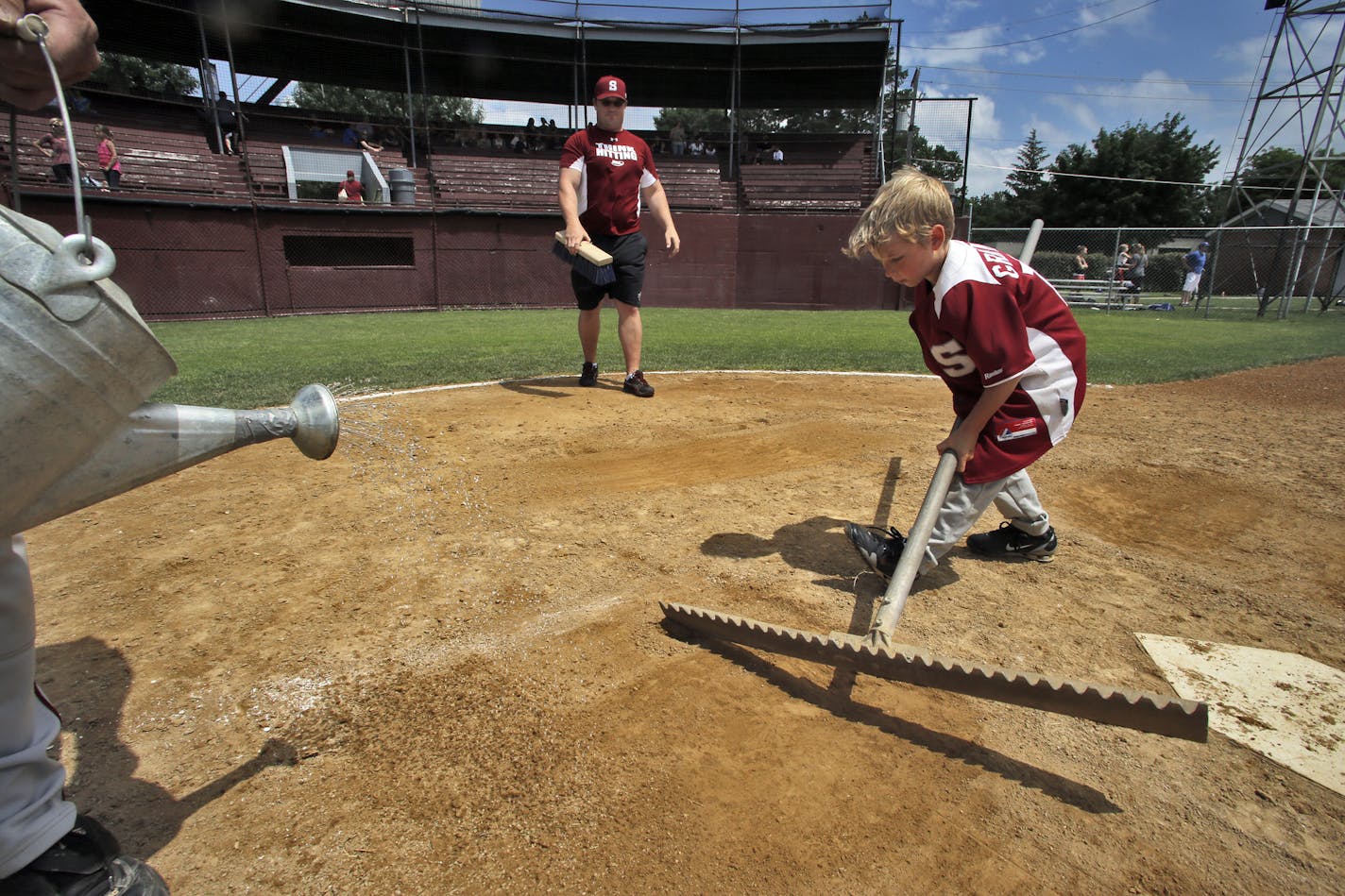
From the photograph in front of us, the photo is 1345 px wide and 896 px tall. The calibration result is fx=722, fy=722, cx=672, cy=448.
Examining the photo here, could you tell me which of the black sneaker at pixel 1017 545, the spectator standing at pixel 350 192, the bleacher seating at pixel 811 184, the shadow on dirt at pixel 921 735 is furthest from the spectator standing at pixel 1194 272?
the shadow on dirt at pixel 921 735

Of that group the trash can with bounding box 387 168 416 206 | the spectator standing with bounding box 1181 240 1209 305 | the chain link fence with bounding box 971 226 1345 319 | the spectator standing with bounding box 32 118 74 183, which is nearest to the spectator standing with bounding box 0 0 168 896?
the spectator standing with bounding box 32 118 74 183

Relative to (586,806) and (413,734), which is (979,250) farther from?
(413,734)

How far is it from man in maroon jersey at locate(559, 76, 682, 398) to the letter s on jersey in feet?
10.6

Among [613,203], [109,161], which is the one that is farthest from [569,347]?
[109,161]

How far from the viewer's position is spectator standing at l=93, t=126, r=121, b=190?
15.2m

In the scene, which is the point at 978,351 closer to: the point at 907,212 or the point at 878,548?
the point at 907,212

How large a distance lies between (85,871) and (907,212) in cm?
267

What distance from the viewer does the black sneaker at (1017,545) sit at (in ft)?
10.0

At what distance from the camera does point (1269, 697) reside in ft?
7.04

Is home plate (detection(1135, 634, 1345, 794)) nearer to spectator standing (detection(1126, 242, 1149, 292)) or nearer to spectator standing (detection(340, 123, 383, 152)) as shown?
spectator standing (detection(1126, 242, 1149, 292))

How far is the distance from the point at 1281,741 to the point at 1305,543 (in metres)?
1.79

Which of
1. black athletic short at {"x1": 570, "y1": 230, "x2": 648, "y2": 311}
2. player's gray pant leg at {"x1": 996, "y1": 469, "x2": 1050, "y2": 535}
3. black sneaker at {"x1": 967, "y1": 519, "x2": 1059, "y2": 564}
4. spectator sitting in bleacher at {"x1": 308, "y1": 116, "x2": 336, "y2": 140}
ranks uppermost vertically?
spectator sitting in bleacher at {"x1": 308, "y1": 116, "x2": 336, "y2": 140}

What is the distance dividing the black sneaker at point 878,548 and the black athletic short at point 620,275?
11.4 ft

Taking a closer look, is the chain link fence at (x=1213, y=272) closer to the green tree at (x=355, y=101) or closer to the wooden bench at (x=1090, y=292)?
the wooden bench at (x=1090, y=292)
